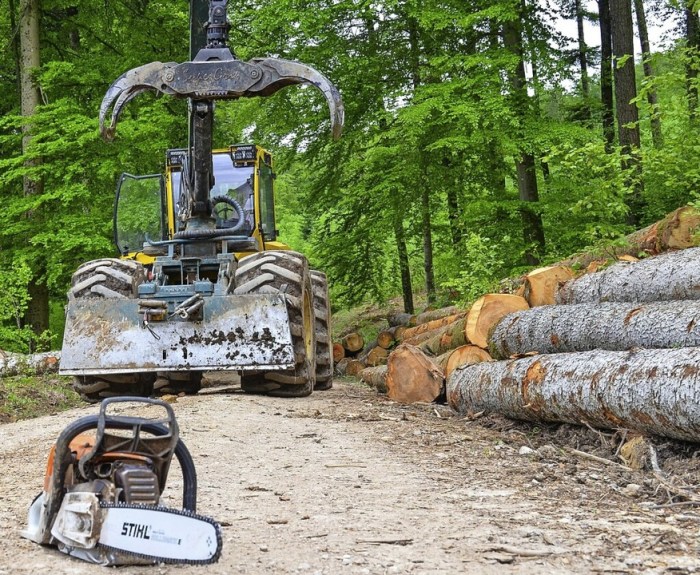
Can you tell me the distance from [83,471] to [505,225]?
13304 millimetres

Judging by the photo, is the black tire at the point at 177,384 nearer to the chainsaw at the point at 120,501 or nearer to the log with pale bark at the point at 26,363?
the log with pale bark at the point at 26,363

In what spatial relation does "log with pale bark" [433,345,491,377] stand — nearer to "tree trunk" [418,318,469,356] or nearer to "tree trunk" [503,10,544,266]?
"tree trunk" [418,318,469,356]

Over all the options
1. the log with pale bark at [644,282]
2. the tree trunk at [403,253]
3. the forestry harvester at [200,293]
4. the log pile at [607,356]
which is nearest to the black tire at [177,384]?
the forestry harvester at [200,293]

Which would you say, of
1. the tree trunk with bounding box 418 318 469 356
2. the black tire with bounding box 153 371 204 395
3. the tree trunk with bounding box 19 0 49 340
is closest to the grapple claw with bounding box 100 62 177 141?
the black tire with bounding box 153 371 204 395

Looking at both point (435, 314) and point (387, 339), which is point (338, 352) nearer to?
point (387, 339)

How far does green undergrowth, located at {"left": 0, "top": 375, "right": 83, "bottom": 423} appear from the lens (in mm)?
10555

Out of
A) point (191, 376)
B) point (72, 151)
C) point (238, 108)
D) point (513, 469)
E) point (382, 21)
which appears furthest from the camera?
point (238, 108)

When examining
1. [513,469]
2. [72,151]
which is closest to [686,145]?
[513,469]

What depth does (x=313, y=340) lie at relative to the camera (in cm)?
1077

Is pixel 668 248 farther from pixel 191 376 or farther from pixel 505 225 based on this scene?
pixel 505 225

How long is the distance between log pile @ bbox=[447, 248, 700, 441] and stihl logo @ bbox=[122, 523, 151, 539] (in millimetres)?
3562

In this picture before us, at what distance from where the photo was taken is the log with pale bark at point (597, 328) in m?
6.66

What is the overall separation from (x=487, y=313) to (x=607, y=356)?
10.2 feet

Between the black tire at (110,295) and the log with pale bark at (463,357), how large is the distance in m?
3.28
